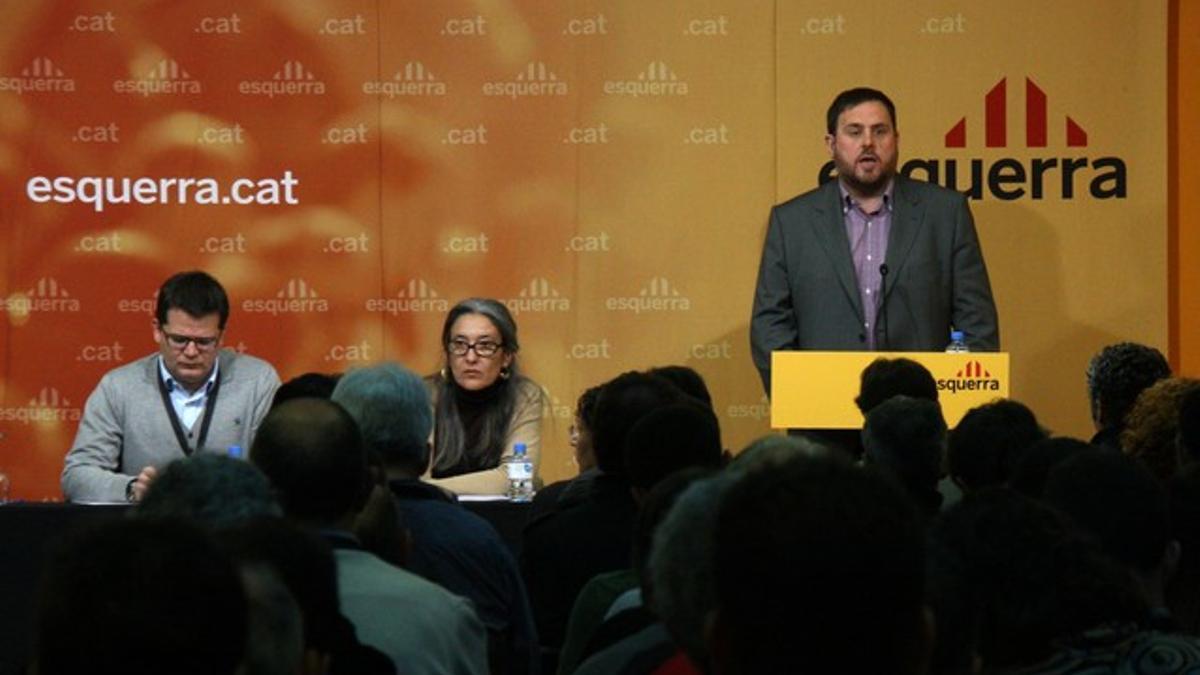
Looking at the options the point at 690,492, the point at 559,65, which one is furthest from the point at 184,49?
the point at 690,492

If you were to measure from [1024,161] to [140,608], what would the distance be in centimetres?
738

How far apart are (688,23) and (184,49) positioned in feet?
7.07

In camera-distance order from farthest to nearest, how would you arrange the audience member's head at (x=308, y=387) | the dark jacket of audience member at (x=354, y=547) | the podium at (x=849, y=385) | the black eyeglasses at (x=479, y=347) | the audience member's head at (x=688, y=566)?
the black eyeglasses at (x=479, y=347) < the podium at (x=849, y=385) < the audience member's head at (x=308, y=387) < the dark jacket of audience member at (x=354, y=547) < the audience member's head at (x=688, y=566)

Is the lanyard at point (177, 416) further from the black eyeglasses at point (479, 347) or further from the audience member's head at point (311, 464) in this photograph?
the audience member's head at point (311, 464)

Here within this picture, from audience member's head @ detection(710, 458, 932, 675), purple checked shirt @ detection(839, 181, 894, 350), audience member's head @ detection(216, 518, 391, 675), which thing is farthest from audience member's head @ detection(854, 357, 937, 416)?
audience member's head @ detection(710, 458, 932, 675)

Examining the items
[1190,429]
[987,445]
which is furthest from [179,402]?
[1190,429]

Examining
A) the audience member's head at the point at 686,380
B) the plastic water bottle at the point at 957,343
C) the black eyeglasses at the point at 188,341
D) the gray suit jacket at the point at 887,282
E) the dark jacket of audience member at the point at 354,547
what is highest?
the gray suit jacket at the point at 887,282

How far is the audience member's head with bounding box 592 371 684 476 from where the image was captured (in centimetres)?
420

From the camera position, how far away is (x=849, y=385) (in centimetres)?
616

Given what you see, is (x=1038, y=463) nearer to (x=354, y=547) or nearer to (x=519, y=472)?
(x=354, y=547)

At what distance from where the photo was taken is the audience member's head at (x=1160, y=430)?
464cm

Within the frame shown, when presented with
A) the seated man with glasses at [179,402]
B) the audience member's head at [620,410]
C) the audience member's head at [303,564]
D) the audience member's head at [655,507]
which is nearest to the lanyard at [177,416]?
the seated man with glasses at [179,402]

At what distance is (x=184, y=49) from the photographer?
8.57 m

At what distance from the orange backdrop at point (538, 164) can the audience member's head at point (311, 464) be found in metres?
5.55
